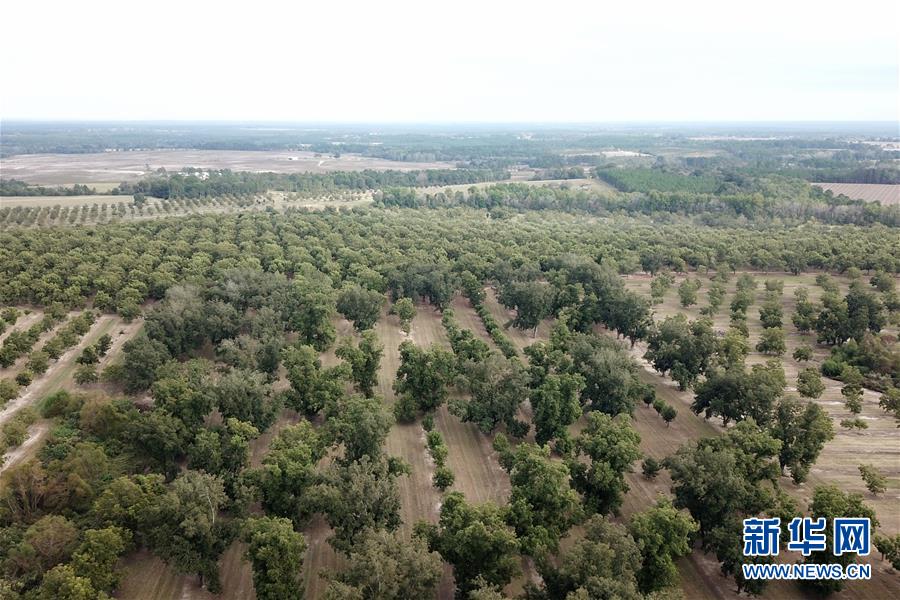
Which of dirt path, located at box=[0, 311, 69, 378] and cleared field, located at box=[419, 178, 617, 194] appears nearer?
dirt path, located at box=[0, 311, 69, 378]

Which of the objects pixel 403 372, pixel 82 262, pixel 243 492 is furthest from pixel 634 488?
pixel 82 262

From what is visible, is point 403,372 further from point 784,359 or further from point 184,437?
point 784,359

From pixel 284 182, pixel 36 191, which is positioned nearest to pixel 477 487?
pixel 284 182

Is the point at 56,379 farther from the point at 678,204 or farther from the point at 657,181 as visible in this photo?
the point at 657,181

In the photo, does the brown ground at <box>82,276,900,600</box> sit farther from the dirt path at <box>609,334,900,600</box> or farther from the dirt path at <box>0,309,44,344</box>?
the dirt path at <box>0,309,44,344</box>

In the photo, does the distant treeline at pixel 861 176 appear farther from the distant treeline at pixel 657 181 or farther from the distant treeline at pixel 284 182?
the distant treeline at pixel 284 182

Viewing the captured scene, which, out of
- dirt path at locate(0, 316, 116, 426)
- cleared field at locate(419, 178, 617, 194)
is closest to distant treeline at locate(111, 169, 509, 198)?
cleared field at locate(419, 178, 617, 194)
